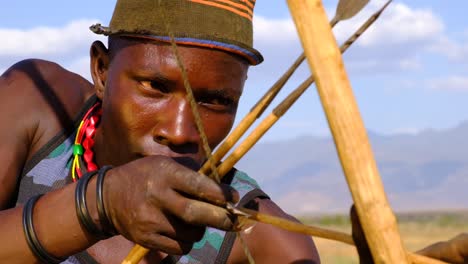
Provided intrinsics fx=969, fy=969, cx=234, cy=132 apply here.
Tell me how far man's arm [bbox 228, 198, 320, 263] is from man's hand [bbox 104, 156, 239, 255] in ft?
3.61

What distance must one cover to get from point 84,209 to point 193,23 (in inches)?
40.1

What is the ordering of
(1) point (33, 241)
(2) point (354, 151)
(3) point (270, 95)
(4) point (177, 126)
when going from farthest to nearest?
(4) point (177, 126)
(1) point (33, 241)
(3) point (270, 95)
(2) point (354, 151)

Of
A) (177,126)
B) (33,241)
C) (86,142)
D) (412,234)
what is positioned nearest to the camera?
(33,241)

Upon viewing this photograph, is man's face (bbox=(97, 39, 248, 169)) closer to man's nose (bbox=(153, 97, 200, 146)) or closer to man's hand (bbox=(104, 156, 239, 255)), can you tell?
man's nose (bbox=(153, 97, 200, 146))

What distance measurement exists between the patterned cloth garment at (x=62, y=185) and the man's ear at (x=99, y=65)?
0.29 meters

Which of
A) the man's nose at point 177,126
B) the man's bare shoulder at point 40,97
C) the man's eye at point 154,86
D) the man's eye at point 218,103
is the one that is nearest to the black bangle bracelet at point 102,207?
the man's nose at point 177,126

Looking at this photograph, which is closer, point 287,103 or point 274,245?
point 287,103

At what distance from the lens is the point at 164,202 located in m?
2.66

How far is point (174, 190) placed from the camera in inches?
104

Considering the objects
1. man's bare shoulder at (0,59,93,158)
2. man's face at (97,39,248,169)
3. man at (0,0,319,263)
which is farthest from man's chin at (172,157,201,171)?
man's bare shoulder at (0,59,93,158)

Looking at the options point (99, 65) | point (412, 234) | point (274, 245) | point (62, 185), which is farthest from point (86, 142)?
point (412, 234)

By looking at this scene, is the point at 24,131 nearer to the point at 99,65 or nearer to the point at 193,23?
the point at 99,65

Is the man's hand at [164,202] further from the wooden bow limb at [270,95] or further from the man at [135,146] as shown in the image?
the wooden bow limb at [270,95]

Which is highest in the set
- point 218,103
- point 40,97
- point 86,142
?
point 218,103
